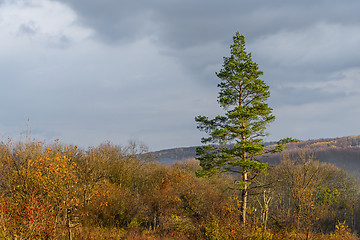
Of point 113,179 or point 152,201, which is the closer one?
point 152,201

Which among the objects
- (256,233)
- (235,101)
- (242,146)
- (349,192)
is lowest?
(349,192)

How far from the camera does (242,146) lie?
21953 mm

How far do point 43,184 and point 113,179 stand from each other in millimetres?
18663

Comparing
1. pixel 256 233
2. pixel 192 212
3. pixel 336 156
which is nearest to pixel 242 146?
pixel 256 233

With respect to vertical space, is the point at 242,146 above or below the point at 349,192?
above

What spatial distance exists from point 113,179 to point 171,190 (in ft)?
31.0

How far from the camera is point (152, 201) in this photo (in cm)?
2997

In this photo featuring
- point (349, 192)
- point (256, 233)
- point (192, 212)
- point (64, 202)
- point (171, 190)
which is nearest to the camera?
point (64, 202)

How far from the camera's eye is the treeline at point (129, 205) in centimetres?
1712

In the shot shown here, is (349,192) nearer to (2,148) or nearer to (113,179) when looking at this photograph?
(113,179)

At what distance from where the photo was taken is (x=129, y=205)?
28.6 meters

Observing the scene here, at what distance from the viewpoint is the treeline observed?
17125mm

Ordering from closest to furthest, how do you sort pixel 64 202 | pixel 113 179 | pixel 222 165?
pixel 64 202 < pixel 222 165 < pixel 113 179

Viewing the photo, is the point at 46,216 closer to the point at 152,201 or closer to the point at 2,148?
the point at 152,201
